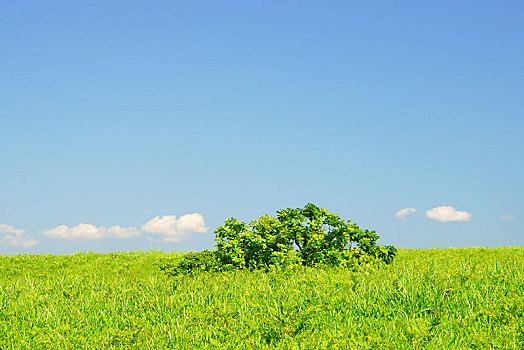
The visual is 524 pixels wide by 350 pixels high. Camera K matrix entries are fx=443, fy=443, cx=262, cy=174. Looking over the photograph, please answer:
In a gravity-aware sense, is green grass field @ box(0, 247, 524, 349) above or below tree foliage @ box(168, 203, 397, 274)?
below

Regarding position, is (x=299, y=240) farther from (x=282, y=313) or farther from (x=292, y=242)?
(x=282, y=313)

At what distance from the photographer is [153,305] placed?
746 cm

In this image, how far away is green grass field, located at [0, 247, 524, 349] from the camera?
18.8 ft

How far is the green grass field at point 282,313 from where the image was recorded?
574 cm

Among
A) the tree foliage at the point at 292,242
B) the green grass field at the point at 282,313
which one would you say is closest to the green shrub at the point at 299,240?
the tree foliage at the point at 292,242

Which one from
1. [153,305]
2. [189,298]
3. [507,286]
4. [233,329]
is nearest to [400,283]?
[507,286]

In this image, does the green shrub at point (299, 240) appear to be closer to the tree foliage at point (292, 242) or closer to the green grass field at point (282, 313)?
the tree foliage at point (292, 242)

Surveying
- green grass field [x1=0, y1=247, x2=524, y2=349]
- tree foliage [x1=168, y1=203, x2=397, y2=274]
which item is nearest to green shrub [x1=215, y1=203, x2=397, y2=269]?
tree foliage [x1=168, y1=203, x2=397, y2=274]

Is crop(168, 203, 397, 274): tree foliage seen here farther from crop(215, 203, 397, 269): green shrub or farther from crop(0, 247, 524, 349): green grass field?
crop(0, 247, 524, 349): green grass field

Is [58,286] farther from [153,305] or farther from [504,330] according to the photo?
[504,330]

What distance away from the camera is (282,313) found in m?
6.57

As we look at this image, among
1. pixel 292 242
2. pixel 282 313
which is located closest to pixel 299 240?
pixel 292 242

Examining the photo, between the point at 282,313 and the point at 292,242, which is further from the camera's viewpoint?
the point at 292,242

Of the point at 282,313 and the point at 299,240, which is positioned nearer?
the point at 282,313
